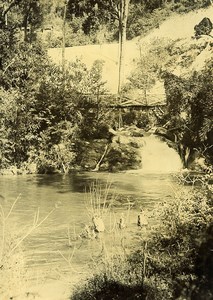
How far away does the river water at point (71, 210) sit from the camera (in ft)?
29.7

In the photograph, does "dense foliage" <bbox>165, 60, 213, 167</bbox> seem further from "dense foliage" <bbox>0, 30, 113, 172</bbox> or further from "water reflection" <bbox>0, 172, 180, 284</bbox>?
"dense foliage" <bbox>0, 30, 113, 172</bbox>

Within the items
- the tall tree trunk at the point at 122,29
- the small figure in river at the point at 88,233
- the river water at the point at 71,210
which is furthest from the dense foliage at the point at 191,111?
the small figure in river at the point at 88,233

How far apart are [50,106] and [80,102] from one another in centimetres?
149

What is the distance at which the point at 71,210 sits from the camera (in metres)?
14.4

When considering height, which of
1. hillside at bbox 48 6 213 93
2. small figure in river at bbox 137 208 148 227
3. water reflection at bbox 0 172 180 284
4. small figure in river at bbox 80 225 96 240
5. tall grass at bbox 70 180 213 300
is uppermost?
hillside at bbox 48 6 213 93

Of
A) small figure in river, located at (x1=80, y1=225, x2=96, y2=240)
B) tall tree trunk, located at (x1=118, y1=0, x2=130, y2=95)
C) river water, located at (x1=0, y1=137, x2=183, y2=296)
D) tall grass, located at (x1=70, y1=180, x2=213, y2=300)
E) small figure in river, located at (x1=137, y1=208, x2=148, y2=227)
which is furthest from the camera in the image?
tall tree trunk, located at (x1=118, y1=0, x2=130, y2=95)

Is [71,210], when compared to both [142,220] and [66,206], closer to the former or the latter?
[66,206]

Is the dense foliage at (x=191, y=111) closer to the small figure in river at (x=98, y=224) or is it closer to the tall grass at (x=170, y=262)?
the small figure in river at (x=98, y=224)

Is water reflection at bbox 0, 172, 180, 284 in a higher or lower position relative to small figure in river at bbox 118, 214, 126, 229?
lower

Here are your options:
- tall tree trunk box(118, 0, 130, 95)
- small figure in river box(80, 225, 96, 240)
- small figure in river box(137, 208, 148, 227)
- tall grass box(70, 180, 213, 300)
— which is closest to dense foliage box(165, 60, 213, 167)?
tall tree trunk box(118, 0, 130, 95)

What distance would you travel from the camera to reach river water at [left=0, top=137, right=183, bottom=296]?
29.7ft

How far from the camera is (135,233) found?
10195 mm

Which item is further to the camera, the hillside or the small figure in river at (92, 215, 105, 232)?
the hillside

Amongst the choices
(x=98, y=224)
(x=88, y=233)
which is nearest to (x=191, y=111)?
(x=88, y=233)
